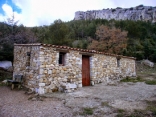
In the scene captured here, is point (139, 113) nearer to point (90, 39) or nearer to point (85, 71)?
point (85, 71)

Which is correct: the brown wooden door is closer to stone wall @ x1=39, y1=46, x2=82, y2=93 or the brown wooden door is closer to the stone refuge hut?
the stone refuge hut

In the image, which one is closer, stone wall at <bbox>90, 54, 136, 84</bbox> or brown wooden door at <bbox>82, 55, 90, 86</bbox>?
brown wooden door at <bbox>82, 55, 90, 86</bbox>

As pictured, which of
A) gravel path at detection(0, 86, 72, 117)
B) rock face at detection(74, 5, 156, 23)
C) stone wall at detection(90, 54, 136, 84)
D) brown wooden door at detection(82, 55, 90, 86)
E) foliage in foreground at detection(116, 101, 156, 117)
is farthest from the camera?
rock face at detection(74, 5, 156, 23)

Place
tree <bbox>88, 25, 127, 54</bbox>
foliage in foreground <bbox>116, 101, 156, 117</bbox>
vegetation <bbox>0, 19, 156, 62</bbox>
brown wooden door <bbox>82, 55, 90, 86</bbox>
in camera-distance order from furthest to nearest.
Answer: tree <bbox>88, 25, 127, 54</bbox> → vegetation <bbox>0, 19, 156, 62</bbox> → brown wooden door <bbox>82, 55, 90, 86</bbox> → foliage in foreground <bbox>116, 101, 156, 117</bbox>

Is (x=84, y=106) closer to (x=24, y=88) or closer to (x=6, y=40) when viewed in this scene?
(x=24, y=88)

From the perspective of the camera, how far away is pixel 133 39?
26.7 meters

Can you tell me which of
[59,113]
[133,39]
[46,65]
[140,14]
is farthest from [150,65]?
[140,14]

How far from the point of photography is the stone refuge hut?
7.25m

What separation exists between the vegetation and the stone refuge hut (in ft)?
15.9

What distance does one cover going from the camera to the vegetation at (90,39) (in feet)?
44.9

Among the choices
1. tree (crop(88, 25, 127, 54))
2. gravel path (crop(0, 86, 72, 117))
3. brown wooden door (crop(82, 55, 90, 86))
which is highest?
tree (crop(88, 25, 127, 54))

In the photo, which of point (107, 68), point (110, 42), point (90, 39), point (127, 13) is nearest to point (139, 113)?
point (107, 68)

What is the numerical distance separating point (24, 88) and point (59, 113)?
429 centimetres

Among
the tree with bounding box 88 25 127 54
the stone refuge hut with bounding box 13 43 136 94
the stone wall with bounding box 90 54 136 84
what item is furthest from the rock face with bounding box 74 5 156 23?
the stone refuge hut with bounding box 13 43 136 94
